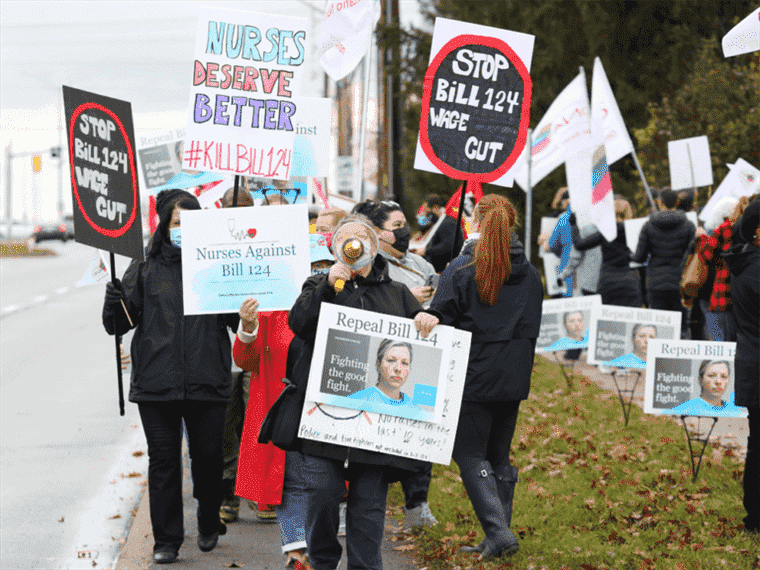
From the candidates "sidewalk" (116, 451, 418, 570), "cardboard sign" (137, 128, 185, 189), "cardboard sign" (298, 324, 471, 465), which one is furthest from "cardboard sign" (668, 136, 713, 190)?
"cardboard sign" (298, 324, 471, 465)

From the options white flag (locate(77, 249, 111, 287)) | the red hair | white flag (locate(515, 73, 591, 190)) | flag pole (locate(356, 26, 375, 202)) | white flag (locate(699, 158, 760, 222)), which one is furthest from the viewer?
white flag (locate(515, 73, 591, 190))

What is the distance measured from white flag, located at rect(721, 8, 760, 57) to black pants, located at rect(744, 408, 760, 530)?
2.05m

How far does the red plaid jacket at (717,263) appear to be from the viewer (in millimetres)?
6785

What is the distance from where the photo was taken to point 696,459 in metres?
7.71

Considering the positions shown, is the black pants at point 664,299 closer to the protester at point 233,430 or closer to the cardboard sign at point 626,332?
the cardboard sign at point 626,332

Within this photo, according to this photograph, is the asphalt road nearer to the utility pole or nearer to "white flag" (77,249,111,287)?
"white flag" (77,249,111,287)

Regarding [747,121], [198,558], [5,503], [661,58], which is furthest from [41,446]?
[661,58]

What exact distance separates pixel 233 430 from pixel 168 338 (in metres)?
1.33

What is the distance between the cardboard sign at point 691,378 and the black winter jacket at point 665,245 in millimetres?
3942

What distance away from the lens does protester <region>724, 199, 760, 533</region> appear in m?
5.70

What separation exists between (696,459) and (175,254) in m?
4.16

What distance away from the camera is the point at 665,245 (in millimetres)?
10773

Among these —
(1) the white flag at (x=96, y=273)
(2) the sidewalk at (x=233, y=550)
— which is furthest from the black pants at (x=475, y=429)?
(1) the white flag at (x=96, y=273)

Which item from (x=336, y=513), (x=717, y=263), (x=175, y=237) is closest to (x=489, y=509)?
(x=336, y=513)
